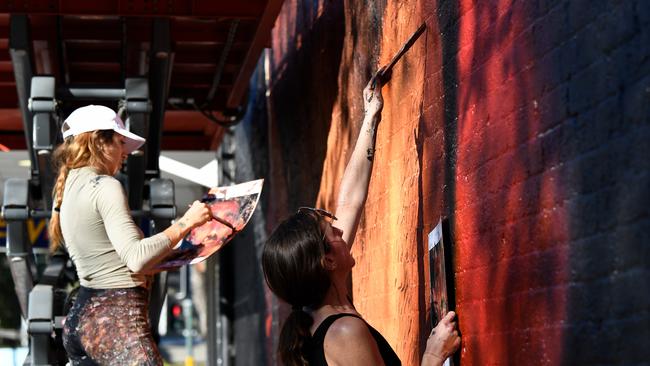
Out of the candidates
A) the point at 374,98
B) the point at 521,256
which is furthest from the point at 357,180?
the point at 521,256

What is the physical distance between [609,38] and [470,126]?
127cm

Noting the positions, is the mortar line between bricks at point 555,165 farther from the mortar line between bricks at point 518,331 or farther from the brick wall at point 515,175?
the mortar line between bricks at point 518,331

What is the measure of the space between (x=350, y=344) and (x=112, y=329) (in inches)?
76.0

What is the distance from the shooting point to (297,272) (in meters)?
3.67

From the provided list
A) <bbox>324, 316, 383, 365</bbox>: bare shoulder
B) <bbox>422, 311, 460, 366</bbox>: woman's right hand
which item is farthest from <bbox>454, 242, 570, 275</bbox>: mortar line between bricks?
<bbox>324, 316, 383, 365</bbox>: bare shoulder

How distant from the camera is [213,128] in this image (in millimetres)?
13523

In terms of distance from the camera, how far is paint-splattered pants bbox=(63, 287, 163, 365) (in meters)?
5.12

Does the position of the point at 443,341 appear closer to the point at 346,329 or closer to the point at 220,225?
the point at 346,329

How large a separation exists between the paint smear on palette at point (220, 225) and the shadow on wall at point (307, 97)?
136 centimetres

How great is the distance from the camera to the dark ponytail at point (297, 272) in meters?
3.67

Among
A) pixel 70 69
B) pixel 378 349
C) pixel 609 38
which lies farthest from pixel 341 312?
pixel 70 69

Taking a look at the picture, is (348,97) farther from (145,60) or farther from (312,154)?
(145,60)

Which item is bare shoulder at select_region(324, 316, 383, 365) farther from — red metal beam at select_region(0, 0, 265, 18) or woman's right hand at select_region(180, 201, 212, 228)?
red metal beam at select_region(0, 0, 265, 18)

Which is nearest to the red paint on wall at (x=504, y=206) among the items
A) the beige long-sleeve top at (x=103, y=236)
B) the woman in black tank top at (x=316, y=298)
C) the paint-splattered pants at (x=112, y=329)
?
the woman in black tank top at (x=316, y=298)
